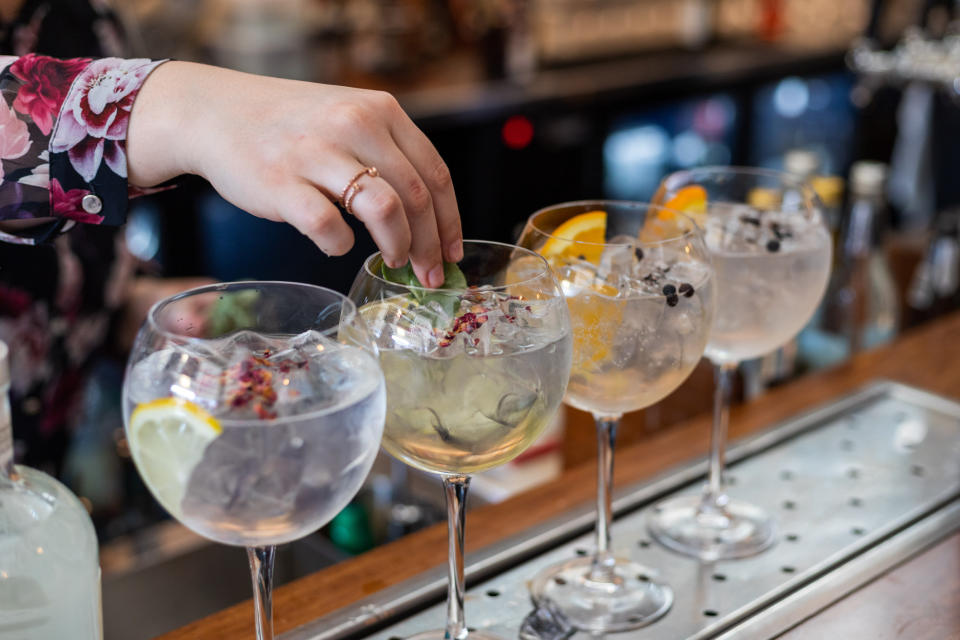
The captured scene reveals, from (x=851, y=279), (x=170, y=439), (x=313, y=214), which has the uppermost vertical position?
(x=313, y=214)

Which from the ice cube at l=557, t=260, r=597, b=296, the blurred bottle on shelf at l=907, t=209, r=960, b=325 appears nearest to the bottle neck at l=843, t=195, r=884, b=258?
the blurred bottle on shelf at l=907, t=209, r=960, b=325

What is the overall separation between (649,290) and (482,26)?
344cm

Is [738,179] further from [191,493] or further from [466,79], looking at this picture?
[466,79]

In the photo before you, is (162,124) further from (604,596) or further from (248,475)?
(604,596)

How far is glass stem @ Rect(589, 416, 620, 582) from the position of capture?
97 cm

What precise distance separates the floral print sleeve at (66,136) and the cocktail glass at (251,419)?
0.59 feet

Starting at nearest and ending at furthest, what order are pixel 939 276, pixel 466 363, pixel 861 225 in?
pixel 466 363
pixel 861 225
pixel 939 276

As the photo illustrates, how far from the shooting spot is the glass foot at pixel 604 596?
0.92 m

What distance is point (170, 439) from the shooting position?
24.3 inches

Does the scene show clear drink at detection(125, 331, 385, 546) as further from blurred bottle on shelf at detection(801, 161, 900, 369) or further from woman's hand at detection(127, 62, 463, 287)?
blurred bottle on shelf at detection(801, 161, 900, 369)

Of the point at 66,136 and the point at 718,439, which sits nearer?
the point at 66,136

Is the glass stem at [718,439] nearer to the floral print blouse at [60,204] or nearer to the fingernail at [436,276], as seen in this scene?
Answer: the fingernail at [436,276]

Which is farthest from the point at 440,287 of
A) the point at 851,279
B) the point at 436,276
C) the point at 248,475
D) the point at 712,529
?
the point at 851,279

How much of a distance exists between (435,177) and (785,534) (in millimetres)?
572
